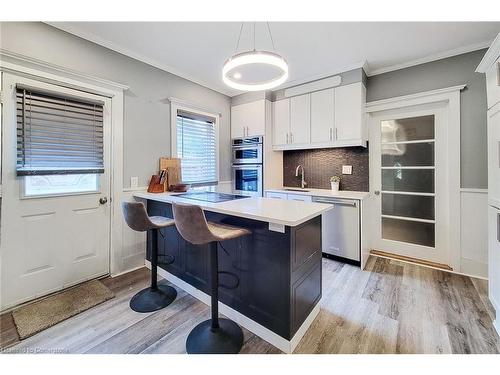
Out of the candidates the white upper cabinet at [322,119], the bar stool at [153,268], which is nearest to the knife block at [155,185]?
the bar stool at [153,268]

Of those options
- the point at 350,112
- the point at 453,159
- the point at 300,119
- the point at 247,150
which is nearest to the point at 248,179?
Result: the point at 247,150

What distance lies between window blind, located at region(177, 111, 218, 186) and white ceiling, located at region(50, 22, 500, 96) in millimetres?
763

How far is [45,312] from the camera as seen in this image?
1.93 meters

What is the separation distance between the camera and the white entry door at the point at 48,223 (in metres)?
1.94

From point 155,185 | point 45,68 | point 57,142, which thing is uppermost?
point 45,68

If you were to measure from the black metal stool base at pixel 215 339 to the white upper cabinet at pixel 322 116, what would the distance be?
105 inches

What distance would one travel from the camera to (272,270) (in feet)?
5.26

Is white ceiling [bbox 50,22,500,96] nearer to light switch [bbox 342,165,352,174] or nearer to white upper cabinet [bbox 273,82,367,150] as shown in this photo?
white upper cabinet [bbox 273,82,367,150]

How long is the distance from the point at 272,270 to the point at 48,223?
7.32 feet

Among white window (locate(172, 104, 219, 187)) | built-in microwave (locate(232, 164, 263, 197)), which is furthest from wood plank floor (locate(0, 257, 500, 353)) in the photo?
built-in microwave (locate(232, 164, 263, 197))

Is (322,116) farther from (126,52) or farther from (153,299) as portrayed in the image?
(153,299)
